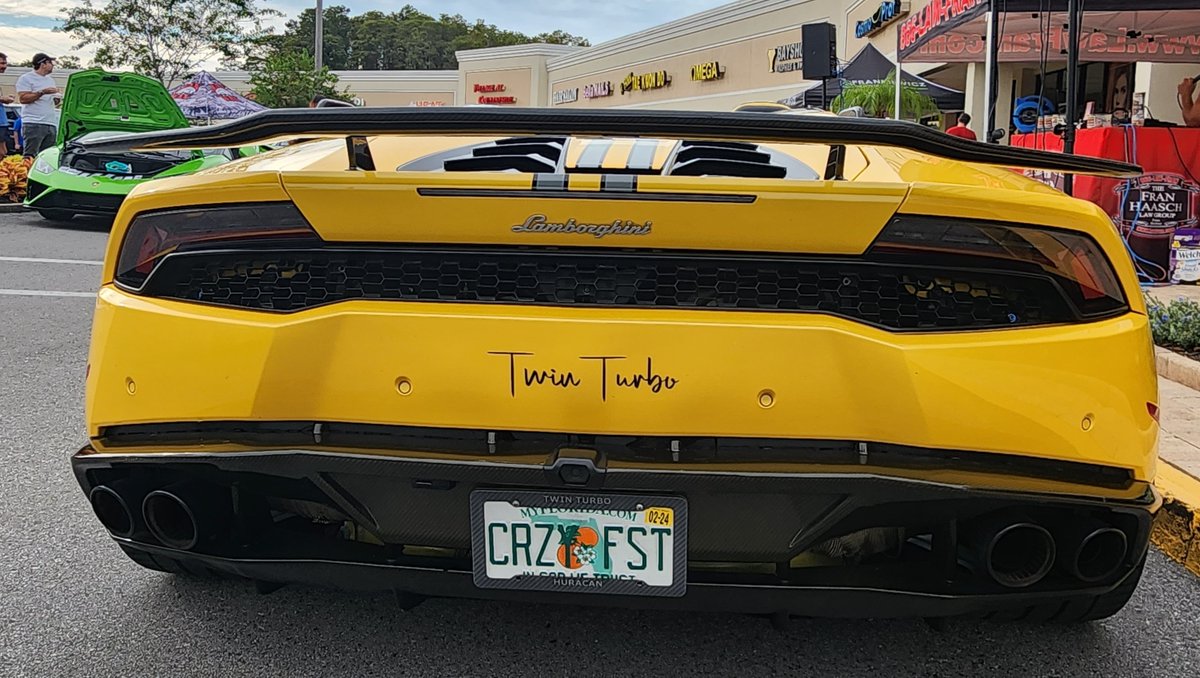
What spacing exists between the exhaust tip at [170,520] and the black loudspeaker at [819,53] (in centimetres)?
416

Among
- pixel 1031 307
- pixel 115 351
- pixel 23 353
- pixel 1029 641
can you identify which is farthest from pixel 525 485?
pixel 23 353

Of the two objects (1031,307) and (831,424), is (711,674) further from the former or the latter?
(1031,307)

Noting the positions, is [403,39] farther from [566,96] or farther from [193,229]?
[193,229]

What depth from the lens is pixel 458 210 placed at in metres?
1.84

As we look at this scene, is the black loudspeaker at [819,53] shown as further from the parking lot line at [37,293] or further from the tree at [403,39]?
the tree at [403,39]

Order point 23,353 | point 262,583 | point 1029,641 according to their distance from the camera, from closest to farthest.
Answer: point 262,583
point 1029,641
point 23,353

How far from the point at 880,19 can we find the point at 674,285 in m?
25.0

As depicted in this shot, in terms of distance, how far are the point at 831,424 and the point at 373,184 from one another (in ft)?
3.17

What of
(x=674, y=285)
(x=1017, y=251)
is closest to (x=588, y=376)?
(x=674, y=285)

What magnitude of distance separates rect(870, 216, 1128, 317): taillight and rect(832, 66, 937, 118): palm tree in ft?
53.4

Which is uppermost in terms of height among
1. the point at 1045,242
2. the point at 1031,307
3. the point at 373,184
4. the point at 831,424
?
the point at 373,184

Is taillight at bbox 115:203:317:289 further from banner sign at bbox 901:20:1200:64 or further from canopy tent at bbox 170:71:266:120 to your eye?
canopy tent at bbox 170:71:266:120

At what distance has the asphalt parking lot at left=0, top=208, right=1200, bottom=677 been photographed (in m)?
2.18

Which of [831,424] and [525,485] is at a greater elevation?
[831,424]
